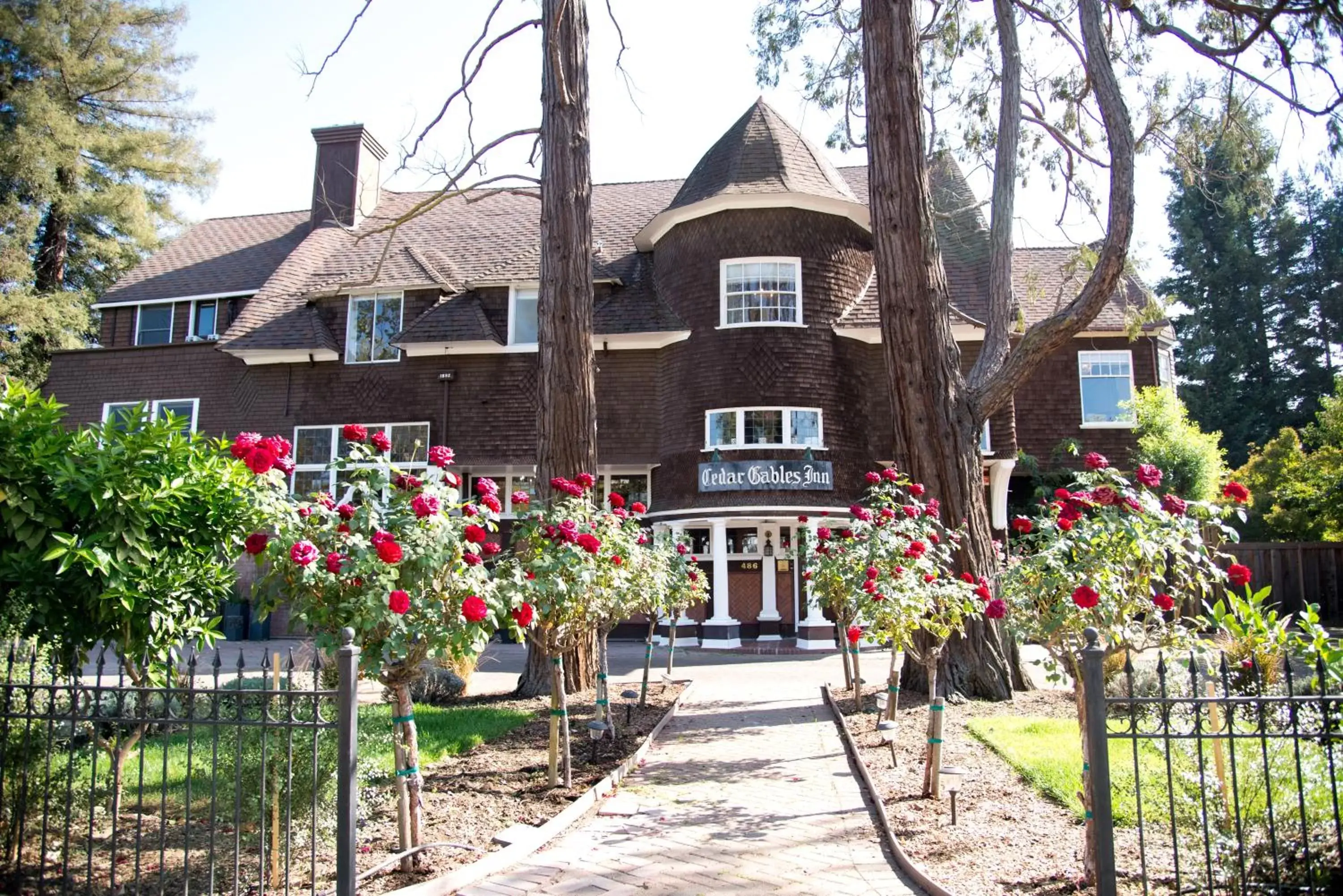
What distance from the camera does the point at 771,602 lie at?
21328 mm

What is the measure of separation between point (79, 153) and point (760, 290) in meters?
23.2

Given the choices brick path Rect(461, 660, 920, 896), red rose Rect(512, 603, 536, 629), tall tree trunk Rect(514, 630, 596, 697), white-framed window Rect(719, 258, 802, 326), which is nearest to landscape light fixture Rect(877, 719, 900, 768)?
brick path Rect(461, 660, 920, 896)

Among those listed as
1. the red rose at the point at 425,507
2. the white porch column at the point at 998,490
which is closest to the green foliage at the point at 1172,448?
the white porch column at the point at 998,490

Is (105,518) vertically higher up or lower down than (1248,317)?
lower down

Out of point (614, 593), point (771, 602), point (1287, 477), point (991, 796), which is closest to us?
point (991, 796)

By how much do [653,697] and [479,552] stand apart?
24.5 feet

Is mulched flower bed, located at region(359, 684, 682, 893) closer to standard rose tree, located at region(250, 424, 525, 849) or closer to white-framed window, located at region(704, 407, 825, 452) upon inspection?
standard rose tree, located at region(250, 424, 525, 849)

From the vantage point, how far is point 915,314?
11414 millimetres

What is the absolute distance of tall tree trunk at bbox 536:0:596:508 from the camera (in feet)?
37.7

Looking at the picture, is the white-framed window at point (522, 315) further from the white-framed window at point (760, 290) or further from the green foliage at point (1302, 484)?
the green foliage at point (1302, 484)

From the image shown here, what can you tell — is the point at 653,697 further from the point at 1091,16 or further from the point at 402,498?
the point at 1091,16

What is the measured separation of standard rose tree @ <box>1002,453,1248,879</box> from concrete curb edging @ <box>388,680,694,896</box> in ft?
9.81

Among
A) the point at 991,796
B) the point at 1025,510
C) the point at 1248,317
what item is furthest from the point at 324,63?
the point at 1248,317

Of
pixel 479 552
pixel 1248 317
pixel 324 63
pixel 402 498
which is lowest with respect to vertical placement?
pixel 479 552
